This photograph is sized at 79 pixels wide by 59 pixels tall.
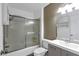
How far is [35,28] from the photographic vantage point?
1759 millimetres

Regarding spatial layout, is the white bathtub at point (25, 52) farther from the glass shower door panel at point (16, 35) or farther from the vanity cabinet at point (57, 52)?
the vanity cabinet at point (57, 52)

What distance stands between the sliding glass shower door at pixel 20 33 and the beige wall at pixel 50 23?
0.81ft

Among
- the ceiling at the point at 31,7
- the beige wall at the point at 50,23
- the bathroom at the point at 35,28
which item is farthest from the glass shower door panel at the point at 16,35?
the beige wall at the point at 50,23

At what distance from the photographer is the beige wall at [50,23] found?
193 cm

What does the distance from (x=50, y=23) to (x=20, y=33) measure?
67 cm

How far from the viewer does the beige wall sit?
1928 mm

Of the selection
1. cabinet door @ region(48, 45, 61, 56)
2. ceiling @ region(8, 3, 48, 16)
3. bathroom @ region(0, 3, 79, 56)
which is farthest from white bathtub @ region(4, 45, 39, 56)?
ceiling @ region(8, 3, 48, 16)

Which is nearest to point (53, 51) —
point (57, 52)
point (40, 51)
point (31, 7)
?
point (57, 52)

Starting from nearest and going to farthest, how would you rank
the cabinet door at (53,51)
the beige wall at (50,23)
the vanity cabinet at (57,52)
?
the vanity cabinet at (57,52)
the cabinet door at (53,51)
the beige wall at (50,23)

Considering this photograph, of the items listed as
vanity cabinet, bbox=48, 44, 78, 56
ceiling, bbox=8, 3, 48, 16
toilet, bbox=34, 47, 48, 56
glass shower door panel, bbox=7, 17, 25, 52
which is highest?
ceiling, bbox=8, 3, 48, 16

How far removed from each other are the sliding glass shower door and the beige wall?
9.7 inches

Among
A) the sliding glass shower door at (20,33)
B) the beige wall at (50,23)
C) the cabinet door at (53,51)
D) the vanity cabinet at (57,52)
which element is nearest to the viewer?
the vanity cabinet at (57,52)

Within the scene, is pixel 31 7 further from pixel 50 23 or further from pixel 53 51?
pixel 53 51

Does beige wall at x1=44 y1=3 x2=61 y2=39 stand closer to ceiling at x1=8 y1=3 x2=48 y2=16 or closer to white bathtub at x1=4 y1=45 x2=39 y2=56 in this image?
ceiling at x1=8 y1=3 x2=48 y2=16
